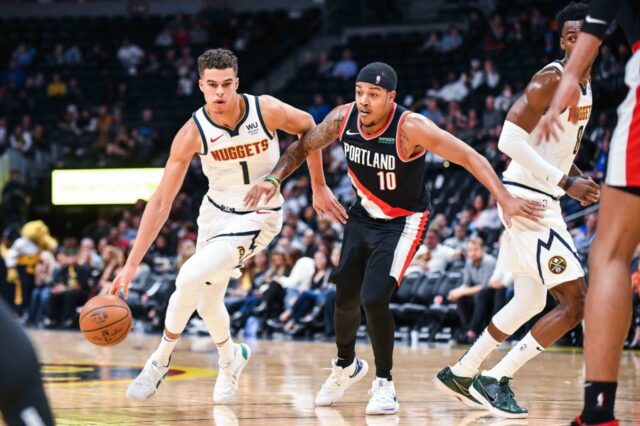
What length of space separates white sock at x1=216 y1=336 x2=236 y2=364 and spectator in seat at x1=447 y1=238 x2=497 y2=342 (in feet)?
18.9

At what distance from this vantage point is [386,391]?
591cm

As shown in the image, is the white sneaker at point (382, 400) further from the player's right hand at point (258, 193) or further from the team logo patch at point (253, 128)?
the team logo patch at point (253, 128)

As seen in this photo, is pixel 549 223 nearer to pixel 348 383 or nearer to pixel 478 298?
pixel 348 383

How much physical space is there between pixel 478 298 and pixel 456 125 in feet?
19.6

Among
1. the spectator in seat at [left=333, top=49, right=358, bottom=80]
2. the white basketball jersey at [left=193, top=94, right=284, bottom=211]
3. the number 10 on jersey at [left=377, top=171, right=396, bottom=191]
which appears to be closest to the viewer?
the number 10 on jersey at [left=377, top=171, right=396, bottom=191]

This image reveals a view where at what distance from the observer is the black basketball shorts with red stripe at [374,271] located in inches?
235

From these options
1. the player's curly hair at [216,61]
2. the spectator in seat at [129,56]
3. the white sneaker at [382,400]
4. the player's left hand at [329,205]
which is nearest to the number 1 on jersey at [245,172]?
the player's left hand at [329,205]

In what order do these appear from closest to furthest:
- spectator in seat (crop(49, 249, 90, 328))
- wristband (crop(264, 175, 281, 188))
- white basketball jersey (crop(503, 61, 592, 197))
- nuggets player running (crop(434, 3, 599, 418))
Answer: nuggets player running (crop(434, 3, 599, 418)), white basketball jersey (crop(503, 61, 592, 197)), wristband (crop(264, 175, 281, 188)), spectator in seat (crop(49, 249, 90, 328))

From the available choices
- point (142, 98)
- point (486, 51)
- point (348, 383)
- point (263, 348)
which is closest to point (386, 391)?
point (348, 383)

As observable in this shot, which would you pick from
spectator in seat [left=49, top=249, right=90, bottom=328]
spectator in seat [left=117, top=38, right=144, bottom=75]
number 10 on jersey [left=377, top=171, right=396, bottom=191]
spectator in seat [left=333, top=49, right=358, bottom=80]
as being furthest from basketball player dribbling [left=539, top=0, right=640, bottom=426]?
spectator in seat [left=117, top=38, right=144, bottom=75]

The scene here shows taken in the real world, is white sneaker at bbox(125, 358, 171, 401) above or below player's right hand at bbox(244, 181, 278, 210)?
below

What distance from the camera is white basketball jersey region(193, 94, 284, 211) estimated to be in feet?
21.5

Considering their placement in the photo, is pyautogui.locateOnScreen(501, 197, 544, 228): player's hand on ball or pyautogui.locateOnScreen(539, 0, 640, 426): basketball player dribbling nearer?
pyautogui.locateOnScreen(539, 0, 640, 426): basketball player dribbling

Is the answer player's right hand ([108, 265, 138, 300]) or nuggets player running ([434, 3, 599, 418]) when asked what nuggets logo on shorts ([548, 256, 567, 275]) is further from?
player's right hand ([108, 265, 138, 300])
